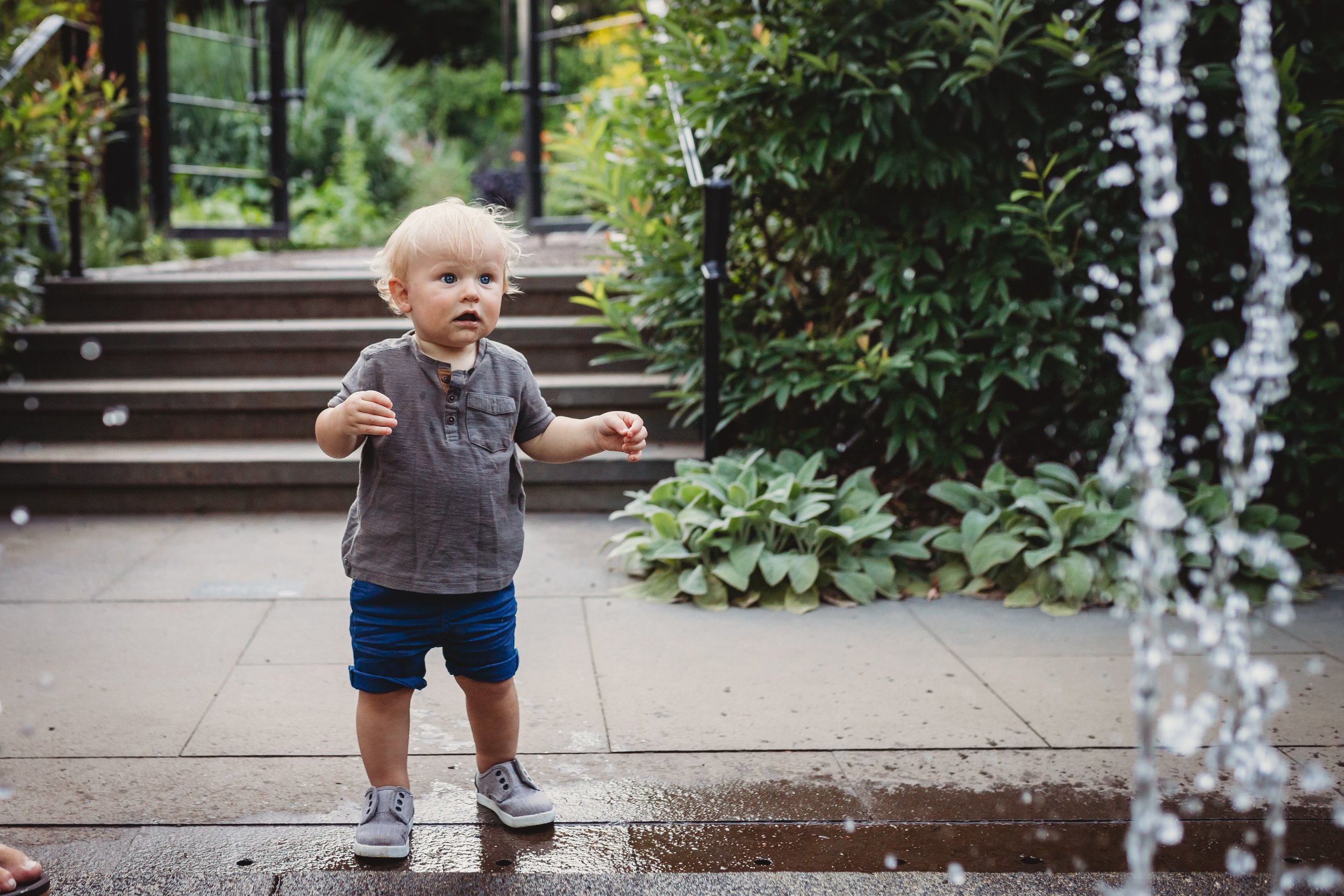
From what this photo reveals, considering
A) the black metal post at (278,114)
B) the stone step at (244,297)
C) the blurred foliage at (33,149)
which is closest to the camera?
the blurred foliage at (33,149)

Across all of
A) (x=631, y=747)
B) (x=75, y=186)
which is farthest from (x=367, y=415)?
(x=75, y=186)

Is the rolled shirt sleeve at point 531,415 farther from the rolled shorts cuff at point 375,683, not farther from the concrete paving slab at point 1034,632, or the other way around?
the concrete paving slab at point 1034,632

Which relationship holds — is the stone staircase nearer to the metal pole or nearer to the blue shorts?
the metal pole

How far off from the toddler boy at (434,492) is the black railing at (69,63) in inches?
169

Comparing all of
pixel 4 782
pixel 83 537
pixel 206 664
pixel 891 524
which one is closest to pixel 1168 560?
pixel 891 524

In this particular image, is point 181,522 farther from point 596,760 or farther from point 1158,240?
point 1158,240

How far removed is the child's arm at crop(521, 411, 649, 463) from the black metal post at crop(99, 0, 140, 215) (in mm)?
6836

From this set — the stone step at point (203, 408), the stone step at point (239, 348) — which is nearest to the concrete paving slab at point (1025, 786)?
the stone step at point (203, 408)

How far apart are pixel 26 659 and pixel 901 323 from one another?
10.8ft

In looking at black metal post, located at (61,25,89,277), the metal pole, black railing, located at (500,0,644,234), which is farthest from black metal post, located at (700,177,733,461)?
the metal pole

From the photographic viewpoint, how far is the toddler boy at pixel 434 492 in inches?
99.6

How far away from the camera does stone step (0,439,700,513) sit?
567 cm

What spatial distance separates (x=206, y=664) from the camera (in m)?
3.74

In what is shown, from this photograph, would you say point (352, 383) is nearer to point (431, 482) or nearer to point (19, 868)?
point (431, 482)
